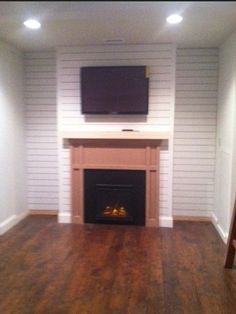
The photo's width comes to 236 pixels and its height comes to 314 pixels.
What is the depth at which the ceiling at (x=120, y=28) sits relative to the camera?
9.39ft

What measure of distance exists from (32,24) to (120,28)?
0.93m

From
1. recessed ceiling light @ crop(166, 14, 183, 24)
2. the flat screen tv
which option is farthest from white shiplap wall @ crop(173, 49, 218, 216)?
recessed ceiling light @ crop(166, 14, 183, 24)

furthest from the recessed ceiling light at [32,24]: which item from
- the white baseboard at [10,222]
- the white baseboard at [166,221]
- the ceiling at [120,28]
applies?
the white baseboard at [166,221]

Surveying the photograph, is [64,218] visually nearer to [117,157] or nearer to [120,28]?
[117,157]

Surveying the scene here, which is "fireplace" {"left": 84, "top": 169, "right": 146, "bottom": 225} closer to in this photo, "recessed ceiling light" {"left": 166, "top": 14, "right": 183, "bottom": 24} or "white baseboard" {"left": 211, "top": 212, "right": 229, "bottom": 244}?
"white baseboard" {"left": 211, "top": 212, "right": 229, "bottom": 244}

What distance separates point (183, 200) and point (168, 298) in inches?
86.8

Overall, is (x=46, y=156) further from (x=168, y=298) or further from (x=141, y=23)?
(x=168, y=298)

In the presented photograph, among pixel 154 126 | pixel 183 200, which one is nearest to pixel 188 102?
pixel 154 126

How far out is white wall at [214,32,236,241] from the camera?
3.50 metres

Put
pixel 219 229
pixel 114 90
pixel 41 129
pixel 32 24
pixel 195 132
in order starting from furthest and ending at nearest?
pixel 41 129
pixel 195 132
pixel 114 90
pixel 219 229
pixel 32 24

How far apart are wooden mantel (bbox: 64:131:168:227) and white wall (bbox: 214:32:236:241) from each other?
2.63ft

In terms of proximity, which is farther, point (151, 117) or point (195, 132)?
point (195, 132)

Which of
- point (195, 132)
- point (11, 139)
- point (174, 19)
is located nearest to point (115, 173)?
point (195, 132)

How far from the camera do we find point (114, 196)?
4.43 meters
